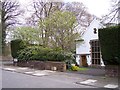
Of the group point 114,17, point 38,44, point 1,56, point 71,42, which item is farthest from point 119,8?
point 1,56

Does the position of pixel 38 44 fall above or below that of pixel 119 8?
below

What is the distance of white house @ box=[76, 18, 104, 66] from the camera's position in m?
32.0

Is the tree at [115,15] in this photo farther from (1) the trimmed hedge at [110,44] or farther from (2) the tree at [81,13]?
(2) the tree at [81,13]

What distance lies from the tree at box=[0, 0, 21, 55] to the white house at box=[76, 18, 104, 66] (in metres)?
18.1

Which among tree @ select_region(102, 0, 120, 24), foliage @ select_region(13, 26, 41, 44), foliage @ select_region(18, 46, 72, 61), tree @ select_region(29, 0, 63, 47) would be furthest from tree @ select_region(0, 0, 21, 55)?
tree @ select_region(102, 0, 120, 24)

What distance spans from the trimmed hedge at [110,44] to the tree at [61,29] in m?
6.94

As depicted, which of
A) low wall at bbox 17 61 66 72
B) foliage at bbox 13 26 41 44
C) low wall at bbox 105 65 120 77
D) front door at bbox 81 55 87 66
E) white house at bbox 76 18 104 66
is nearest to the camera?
low wall at bbox 105 65 120 77

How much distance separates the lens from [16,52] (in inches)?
1158

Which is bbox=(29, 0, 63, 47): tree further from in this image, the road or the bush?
the road

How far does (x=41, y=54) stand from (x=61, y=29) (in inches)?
138

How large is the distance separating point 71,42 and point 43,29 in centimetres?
391

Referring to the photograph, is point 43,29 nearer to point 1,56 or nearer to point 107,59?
point 107,59

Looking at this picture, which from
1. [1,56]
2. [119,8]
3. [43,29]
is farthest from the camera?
[1,56]

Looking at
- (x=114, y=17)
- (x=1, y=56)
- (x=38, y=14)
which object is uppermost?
(x=38, y=14)
